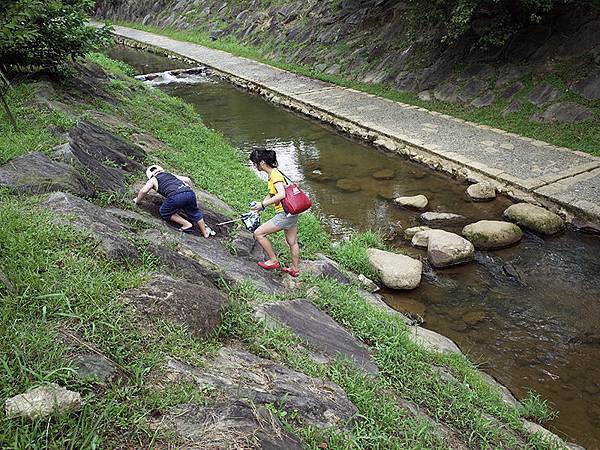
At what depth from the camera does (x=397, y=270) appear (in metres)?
7.42

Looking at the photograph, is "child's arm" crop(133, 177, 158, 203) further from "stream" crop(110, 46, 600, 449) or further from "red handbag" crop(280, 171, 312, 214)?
"stream" crop(110, 46, 600, 449)

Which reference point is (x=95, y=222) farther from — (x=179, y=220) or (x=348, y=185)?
(x=348, y=185)

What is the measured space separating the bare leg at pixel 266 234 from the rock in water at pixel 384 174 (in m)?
5.58

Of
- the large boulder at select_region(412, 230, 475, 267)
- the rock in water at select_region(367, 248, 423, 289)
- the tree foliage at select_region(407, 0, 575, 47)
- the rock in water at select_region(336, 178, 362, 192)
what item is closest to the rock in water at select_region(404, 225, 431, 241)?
the large boulder at select_region(412, 230, 475, 267)

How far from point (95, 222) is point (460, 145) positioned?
29.8 ft

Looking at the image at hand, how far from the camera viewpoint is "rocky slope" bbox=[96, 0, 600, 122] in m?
12.1

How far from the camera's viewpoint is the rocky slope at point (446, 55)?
12.1 metres

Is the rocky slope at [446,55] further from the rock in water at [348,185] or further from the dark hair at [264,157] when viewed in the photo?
the dark hair at [264,157]

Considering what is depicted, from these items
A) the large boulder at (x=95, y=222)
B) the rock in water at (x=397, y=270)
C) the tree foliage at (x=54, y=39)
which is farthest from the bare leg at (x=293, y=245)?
the tree foliage at (x=54, y=39)

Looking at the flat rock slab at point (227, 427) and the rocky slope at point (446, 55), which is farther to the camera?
the rocky slope at point (446, 55)

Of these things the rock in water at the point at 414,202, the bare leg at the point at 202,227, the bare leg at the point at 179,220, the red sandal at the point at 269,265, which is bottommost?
the rock in water at the point at 414,202

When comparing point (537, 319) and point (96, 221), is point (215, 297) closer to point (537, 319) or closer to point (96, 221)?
point (96, 221)

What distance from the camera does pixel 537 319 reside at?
6.67m

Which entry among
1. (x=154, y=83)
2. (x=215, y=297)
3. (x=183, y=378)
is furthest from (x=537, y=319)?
(x=154, y=83)
